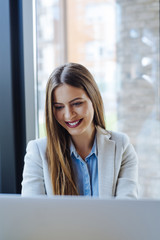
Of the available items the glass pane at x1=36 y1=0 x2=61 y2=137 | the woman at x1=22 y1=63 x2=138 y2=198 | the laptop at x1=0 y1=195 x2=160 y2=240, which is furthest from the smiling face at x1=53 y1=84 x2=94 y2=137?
the glass pane at x1=36 y1=0 x2=61 y2=137

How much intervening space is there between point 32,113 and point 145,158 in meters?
1.72

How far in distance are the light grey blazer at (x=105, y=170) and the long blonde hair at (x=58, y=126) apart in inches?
1.4

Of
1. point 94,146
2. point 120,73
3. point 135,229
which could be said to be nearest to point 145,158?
point 120,73

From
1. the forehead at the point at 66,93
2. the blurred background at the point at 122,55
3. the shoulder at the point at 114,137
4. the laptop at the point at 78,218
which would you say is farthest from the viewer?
the blurred background at the point at 122,55

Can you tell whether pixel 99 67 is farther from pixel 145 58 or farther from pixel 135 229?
pixel 135 229

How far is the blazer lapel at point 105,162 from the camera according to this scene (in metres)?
1.13

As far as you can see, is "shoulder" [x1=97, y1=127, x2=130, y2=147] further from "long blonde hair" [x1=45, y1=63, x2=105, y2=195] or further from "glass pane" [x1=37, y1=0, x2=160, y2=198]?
"glass pane" [x1=37, y1=0, x2=160, y2=198]

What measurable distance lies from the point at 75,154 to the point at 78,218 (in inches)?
29.5

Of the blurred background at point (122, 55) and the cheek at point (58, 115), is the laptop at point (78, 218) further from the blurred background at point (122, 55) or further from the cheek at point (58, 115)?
the blurred background at point (122, 55)

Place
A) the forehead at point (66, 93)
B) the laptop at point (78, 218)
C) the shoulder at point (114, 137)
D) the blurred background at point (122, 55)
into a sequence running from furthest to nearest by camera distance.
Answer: the blurred background at point (122, 55) → the shoulder at point (114, 137) → the forehead at point (66, 93) → the laptop at point (78, 218)

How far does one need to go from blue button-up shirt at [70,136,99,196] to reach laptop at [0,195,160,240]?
0.71 meters

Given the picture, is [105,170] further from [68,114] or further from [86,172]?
[68,114]

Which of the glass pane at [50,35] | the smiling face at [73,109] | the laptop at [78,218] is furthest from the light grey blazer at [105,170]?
the glass pane at [50,35]

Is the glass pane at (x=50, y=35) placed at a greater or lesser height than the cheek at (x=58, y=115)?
greater
